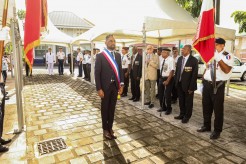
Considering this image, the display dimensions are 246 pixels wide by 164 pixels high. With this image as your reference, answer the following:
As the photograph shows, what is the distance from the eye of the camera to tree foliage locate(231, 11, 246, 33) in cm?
1605

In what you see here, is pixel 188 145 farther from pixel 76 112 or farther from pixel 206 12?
pixel 76 112

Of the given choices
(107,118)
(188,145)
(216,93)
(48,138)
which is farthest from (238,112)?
(48,138)

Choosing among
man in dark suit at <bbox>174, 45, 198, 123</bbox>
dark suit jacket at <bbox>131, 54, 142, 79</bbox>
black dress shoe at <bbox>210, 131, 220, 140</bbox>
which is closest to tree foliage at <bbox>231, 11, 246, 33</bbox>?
dark suit jacket at <bbox>131, 54, 142, 79</bbox>

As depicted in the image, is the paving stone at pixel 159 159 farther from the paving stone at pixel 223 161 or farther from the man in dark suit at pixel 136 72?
the man in dark suit at pixel 136 72

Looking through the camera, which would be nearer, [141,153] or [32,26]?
[141,153]

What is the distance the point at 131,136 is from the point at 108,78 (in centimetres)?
137

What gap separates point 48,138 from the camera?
408 centimetres

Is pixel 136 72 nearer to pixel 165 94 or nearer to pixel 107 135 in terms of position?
pixel 165 94

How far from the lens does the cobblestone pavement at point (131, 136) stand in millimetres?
3363

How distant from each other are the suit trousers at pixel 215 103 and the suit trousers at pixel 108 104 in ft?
6.40

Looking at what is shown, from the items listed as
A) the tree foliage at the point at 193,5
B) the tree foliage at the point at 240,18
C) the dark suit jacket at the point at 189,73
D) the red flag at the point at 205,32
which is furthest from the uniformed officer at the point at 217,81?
the tree foliage at the point at 193,5

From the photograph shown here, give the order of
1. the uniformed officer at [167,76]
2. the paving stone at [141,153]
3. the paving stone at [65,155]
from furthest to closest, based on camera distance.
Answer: the uniformed officer at [167,76], the paving stone at [141,153], the paving stone at [65,155]

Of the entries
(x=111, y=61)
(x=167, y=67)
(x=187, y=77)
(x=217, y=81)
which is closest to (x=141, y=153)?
(x=111, y=61)

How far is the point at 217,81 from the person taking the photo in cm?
398
